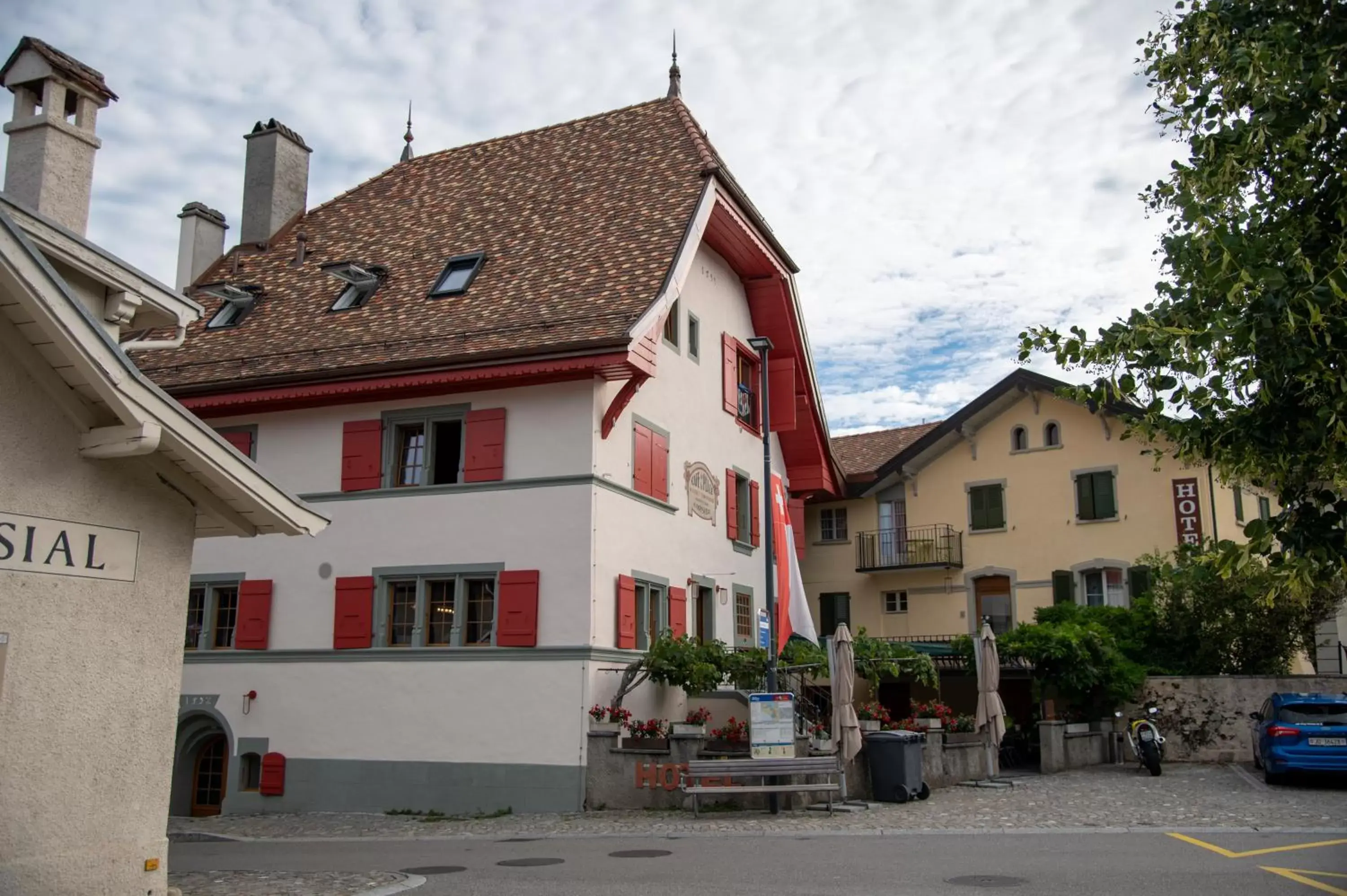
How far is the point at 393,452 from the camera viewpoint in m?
20.4

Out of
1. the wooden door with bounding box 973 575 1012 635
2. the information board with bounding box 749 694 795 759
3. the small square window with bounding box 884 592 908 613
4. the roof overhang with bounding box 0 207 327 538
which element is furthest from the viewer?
the small square window with bounding box 884 592 908 613

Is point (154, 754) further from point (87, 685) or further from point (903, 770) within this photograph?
point (903, 770)

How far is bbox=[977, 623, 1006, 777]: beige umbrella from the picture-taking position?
2041 cm

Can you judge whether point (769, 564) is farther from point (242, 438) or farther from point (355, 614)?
point (242, 438)

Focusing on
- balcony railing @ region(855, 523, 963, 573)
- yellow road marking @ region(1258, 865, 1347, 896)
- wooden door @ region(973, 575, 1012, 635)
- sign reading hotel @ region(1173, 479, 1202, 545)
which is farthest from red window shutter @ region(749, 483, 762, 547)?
yellow road marking @ region(1258, 865, 1347, 896)

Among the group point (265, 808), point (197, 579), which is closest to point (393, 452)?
point (197, 579)

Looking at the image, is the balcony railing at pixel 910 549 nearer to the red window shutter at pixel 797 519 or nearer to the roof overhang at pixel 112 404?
the red window shutter at pixel 797 519

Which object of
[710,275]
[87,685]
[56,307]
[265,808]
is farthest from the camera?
[710,275]

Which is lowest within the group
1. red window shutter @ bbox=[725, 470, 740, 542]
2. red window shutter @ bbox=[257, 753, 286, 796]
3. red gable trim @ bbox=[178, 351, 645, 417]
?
red window shutter @ bbox=[257, 753, 286, 796]

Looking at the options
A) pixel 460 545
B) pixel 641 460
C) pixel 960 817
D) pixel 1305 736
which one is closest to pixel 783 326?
pixel 641 460

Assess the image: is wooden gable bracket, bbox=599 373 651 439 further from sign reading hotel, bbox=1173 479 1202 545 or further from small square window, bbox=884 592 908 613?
small square window, bbox=884 592 908 613

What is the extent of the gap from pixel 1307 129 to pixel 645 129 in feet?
59.4

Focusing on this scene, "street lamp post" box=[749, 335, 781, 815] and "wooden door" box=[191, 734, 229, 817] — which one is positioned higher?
"street lamp post" box=[749, 335, 781, 815]

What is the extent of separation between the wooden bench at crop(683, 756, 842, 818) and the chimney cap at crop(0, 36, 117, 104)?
10.6 meters
